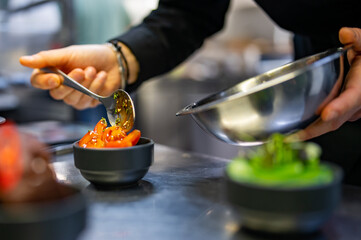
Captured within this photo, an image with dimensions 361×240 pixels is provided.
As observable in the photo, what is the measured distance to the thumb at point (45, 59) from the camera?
110cm

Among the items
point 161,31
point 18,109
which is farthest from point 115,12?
point 161,31

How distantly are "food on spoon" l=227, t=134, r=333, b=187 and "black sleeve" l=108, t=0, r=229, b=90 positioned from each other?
2.62ft

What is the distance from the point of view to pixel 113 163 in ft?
2.54

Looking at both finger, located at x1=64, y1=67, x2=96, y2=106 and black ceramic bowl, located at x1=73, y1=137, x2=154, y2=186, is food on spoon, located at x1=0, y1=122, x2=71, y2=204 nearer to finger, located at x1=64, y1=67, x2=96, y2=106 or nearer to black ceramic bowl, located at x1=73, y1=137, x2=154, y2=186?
black ceramic bowl, located at x1=73, y1=137, x2=154, y2=186

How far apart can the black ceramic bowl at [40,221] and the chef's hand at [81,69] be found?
2.15 ft

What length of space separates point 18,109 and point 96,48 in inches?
52.1

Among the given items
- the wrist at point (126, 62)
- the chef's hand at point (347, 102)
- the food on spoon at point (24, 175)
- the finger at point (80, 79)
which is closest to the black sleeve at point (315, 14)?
the chef's hand at point (347, 102)

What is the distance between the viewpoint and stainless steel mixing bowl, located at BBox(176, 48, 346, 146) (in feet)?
2.37

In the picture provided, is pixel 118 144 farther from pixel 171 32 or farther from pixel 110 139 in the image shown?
pixel 171 32

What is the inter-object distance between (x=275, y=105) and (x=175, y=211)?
10.4 inches

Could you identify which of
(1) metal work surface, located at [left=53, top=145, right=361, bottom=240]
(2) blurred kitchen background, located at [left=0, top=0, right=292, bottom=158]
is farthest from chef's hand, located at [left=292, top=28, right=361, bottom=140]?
(2) blurred kitchen background, located at [left=0, top=0, right=292, bottom=158]

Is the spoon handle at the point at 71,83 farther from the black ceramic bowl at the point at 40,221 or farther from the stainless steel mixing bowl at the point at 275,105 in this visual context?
the black ceramic bowl at the point at 40,221

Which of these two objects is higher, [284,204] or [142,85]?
[284,204]

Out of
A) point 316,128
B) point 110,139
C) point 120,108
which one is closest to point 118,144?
point 110,139
